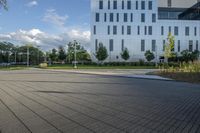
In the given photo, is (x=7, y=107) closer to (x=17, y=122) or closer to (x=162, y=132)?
(x=17, y=122)

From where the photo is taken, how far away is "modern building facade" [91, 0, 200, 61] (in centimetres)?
7069

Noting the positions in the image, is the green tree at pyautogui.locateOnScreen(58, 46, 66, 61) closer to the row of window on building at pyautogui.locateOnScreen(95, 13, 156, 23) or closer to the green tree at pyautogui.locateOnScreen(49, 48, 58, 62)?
the green tree at pyautogui.locateOnScreen(49, 48, 58, 62)

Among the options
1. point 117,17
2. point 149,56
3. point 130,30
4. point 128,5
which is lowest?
point 149,56

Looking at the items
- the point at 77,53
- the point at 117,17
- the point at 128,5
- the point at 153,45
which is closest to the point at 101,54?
the point at 117,17

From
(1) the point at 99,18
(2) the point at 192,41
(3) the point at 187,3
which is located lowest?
(2) the point at 192,41

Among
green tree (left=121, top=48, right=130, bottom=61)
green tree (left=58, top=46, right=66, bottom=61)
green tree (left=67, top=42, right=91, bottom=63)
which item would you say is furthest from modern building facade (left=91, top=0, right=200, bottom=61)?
green tree (left=58, top=46, right=66, bottom=61)

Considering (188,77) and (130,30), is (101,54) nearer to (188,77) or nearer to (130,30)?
(130,30)

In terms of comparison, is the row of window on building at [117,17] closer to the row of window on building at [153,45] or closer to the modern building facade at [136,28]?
the modern building facade at [136,28]

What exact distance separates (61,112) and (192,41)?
74573mm

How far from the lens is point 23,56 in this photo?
10375 centimetres

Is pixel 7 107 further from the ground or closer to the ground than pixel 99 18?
closer to the ground

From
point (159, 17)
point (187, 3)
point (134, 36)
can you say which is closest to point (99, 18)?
point (134, 36)

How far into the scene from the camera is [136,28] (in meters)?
71.6

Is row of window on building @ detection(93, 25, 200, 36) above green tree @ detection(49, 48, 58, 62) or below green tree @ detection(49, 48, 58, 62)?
above
